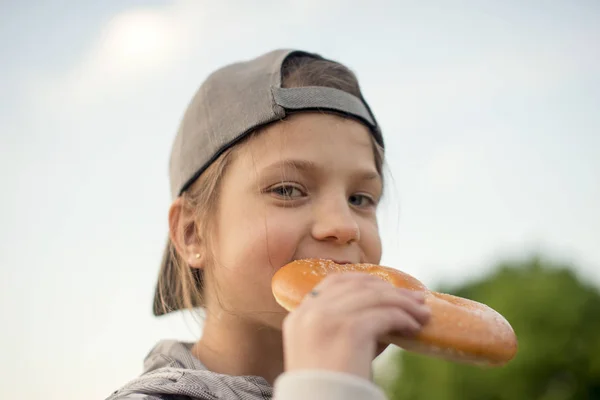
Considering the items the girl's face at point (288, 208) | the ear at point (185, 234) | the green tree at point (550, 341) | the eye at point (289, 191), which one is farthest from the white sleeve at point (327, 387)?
the green tree at point (550, 341)

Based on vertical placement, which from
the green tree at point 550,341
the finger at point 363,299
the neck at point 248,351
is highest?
the finger at point 363,299

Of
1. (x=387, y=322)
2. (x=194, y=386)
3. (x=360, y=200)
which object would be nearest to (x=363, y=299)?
(x=387, y=322)

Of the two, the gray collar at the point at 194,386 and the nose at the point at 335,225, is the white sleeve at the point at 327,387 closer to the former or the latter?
the gray collar at the point at 194,386

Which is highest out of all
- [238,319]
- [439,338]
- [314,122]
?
[314,122]

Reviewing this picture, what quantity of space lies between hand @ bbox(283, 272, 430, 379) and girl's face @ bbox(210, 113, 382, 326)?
73 centimetres

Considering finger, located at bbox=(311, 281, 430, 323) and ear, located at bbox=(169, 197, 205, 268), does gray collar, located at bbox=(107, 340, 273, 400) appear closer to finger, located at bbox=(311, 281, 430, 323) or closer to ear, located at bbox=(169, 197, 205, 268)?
ear, located at bbox=(169, 197, 205, 268)

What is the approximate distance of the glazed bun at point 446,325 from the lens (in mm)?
2443

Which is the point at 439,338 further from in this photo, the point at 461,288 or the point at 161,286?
the point at 461,288

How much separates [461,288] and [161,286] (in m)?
42.8

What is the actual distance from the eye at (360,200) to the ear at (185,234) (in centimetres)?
86

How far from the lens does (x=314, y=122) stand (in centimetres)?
335

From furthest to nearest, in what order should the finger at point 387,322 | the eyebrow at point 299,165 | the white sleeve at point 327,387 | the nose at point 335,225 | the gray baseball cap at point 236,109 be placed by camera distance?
1. the gray baseball cap at point 236,109
2. the eyebrow at point 299,165
3. the nose at point 335,225
4. the finger at point 387,322
5. the white sleeve at point 327,387

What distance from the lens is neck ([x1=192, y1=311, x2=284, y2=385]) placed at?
3.32 metres

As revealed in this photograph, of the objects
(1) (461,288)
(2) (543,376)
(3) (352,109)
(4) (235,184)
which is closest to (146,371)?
(4) (235,184)
